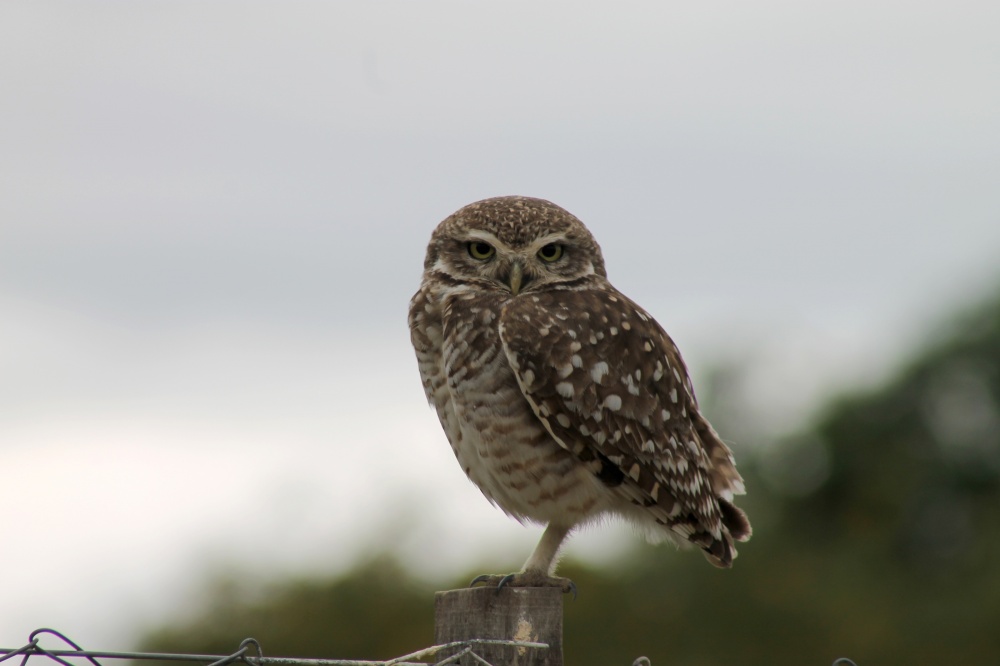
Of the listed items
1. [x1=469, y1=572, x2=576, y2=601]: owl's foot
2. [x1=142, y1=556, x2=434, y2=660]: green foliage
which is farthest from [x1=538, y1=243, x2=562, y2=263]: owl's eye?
[x1=142, y1=556, x2=434, y2=660]: green foliage

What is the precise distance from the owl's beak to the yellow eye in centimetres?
14

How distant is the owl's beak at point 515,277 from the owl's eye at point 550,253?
0.14 meters

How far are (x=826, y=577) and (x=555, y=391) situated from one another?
94.5ft

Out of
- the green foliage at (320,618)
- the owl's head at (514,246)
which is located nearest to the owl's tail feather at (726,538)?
the owl's head at (514,246)

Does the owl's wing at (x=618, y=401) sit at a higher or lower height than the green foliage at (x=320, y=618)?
higher

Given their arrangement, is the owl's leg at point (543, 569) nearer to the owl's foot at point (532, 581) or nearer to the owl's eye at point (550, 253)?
the owl's foot at point (532, 581)

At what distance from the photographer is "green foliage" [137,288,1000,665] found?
24688 millimetres

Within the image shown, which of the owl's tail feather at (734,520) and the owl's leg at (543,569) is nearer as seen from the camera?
the owl's leg at (543,569)

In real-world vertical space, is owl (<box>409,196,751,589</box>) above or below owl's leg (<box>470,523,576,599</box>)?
above

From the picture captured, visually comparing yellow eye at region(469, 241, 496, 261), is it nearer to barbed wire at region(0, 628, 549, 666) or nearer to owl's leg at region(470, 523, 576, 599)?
owl's leg at region(470, 523, 576, 599)

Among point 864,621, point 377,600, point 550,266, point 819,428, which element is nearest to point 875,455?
point 819,428

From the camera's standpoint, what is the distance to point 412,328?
6590 millimetres

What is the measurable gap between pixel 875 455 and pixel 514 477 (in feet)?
140

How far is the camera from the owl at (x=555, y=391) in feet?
19.9
